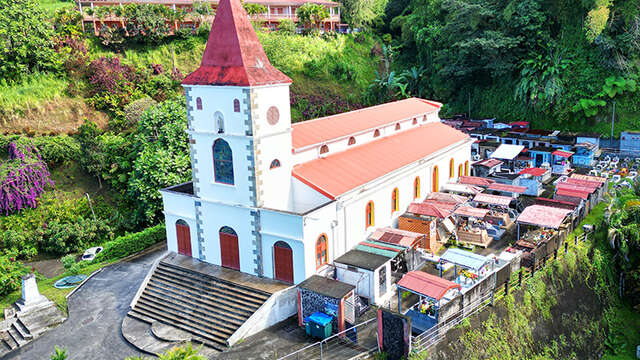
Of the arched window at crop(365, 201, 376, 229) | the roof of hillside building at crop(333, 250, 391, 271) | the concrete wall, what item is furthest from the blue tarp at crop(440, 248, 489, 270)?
the concrete wall

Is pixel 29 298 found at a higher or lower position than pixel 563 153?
lower

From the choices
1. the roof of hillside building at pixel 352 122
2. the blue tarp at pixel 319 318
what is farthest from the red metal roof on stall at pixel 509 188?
the blue tarp at pixel 319 318

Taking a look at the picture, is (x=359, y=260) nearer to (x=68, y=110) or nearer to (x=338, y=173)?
(x=338, y=173)

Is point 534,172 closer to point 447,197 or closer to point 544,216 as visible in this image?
point 447,197

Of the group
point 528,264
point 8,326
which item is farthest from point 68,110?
point 528,264

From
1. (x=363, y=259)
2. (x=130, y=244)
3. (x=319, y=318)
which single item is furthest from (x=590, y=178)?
(x=130, y=244)
